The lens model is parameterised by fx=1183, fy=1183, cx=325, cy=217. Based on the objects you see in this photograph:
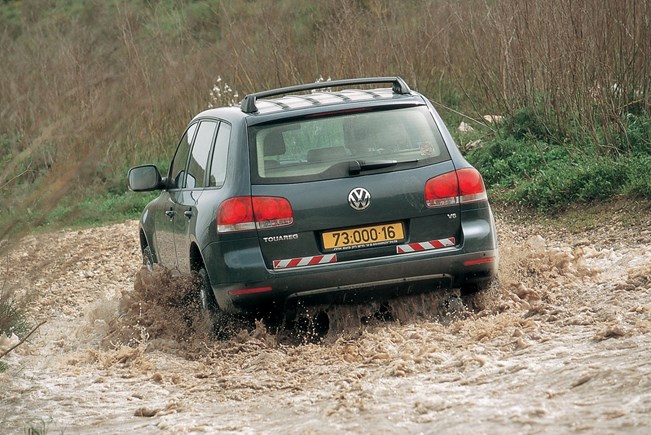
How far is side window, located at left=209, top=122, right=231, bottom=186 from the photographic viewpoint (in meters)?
7.73

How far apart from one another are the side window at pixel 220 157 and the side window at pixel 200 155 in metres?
0.22

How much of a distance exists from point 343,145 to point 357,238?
24.5 inches

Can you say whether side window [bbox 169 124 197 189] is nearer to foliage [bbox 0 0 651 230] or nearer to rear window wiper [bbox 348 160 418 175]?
foliage [bbox 0 0 651 230]

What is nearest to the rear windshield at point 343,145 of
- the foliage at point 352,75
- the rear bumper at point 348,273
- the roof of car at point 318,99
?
the roof of car at point 318,99

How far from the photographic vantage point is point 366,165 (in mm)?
7383

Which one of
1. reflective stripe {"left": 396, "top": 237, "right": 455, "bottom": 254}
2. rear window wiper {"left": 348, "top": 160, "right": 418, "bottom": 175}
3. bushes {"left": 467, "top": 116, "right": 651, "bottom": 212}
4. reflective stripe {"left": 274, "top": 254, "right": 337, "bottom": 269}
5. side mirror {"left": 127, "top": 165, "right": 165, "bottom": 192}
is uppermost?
rear window wiper {"left": 348, "top": 160, "right": 418, "bottom": 175}

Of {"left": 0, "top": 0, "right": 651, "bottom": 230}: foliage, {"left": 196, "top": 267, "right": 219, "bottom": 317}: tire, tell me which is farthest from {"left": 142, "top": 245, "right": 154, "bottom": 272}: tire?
{"left": 196, "top": 267, "right": 219, "bottom": 317}: tire

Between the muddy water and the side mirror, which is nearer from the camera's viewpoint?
the muddy water

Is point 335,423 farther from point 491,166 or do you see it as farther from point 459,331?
point 491,166

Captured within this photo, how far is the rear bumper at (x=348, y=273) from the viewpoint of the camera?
23.8 ft

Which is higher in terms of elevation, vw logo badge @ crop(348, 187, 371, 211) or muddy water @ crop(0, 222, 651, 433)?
vw logo badge @ crop(348, 187, 371, 211)

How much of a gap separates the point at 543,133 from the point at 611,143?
1711 millimetres

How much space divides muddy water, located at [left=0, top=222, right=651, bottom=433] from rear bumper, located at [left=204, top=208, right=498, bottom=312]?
11.2 inches

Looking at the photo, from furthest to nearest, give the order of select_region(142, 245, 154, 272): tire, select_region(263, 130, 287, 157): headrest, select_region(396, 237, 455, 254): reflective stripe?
select_region(142, 245, 154, 272): tire < select_region(263, 130, 287, 157): headrest < select_region(396, 237, 455, 254): reflective stripe
